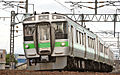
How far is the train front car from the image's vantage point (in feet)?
56.7

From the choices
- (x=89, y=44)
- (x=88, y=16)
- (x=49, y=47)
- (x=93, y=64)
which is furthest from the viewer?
(x=88, y=16)

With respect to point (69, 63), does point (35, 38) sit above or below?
above

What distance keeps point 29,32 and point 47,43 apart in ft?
4.02

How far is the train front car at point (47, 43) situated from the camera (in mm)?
17281

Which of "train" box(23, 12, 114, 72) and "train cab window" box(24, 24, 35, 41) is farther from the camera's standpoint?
"train cab window" box(24, 24, 35, 41)

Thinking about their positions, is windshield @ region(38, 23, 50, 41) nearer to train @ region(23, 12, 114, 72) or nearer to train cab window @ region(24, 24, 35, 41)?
train @ region(23, 12, 114, 72)

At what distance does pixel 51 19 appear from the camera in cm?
1764

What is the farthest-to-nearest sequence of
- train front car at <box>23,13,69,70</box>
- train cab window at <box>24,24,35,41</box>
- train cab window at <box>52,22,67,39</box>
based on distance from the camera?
train cab window at <box>24,24,35,41</box> < train cab window at <box>52,22,67,39</box> < train front car at <box>23,13,69,70</box>

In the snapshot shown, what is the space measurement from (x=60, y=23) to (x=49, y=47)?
1254 millimetres

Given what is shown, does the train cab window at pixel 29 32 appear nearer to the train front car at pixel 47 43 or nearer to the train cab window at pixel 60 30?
the train front car at pixel 47 43

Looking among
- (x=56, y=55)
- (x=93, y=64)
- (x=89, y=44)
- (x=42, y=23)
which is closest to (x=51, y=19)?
(x=42, y=23)

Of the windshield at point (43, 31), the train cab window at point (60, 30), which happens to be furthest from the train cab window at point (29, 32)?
the train cab window at point (60, 30)

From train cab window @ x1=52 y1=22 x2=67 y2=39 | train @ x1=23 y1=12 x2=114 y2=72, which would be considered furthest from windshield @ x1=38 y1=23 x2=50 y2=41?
train cab window @ x1=52 y1=22 x2=67 y2=39

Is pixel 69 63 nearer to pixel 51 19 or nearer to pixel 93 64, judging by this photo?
pixel 51 19
